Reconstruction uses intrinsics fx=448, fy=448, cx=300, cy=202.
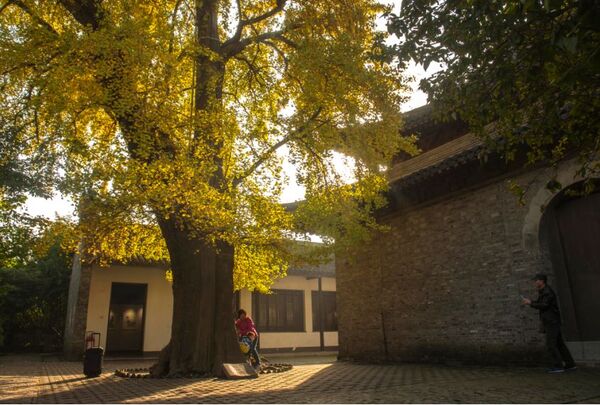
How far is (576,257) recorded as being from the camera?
339 inches

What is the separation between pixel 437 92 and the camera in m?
5.12

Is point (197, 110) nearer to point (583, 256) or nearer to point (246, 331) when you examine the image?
point (246, 331)

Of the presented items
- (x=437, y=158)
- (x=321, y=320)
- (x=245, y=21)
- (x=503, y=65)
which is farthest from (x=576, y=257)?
(x=321, y=320)

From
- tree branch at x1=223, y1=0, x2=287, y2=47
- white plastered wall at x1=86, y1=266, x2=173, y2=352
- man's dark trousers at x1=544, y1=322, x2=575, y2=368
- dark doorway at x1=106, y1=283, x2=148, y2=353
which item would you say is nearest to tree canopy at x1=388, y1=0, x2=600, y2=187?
man's dark trousers at x1=544, y1=322, x2=575, y2=368

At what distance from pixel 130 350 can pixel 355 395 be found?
15.0 meters

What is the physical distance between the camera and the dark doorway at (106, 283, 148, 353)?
58.5ft

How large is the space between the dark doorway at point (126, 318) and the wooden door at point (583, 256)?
49.3ft

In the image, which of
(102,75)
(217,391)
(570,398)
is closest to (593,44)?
(570,398)

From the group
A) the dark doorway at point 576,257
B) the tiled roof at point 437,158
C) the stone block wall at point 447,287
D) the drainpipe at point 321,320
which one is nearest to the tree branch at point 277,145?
the tiled roof at point 437,158

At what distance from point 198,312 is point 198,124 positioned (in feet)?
12.3

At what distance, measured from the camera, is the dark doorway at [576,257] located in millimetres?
8305

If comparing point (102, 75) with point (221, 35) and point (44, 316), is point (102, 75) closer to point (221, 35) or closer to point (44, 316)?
point (221, 35)

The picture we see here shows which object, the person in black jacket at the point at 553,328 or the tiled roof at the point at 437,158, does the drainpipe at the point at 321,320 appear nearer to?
the tiled roof at the point at 437,158

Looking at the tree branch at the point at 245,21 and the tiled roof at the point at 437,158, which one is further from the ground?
the tree branch at the point at 245,21
